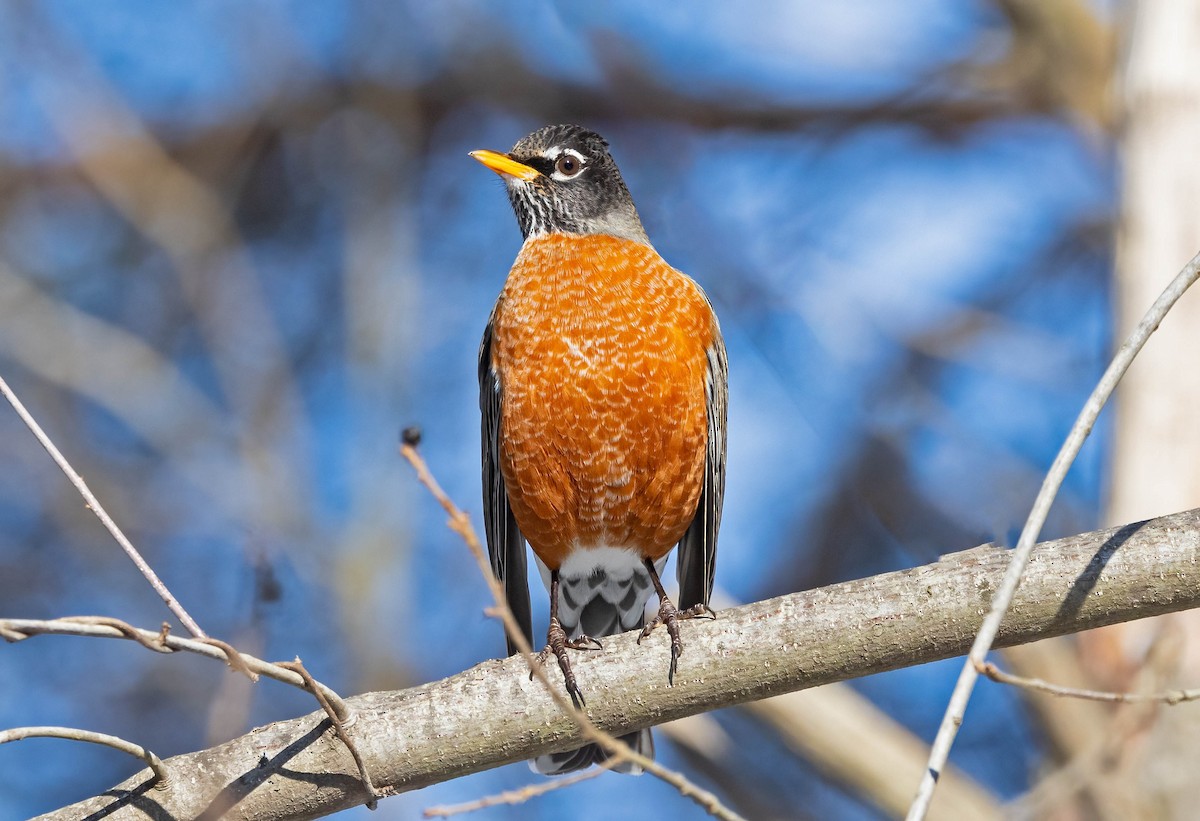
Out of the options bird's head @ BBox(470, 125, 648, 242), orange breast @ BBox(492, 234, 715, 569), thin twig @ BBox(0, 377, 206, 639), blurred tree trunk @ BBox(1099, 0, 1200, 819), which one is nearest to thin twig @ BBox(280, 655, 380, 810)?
thin twig @ BBox(0, 377, 206, 639)

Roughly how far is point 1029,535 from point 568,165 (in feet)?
14.7

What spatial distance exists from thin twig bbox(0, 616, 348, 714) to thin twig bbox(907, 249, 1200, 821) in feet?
5.71

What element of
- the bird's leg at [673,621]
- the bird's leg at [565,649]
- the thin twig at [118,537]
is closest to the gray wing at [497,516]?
the bird's leg at [565,649]

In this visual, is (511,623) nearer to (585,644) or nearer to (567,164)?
(585,644)

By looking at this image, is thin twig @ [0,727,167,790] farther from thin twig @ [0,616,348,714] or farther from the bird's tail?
the bird's tail

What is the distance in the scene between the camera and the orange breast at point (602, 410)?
5.67 metres

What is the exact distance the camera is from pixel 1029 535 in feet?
10.1

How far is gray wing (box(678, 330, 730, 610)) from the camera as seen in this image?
6004 mm

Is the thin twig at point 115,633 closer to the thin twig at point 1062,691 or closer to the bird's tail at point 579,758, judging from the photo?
the thin twig at point 1062,691

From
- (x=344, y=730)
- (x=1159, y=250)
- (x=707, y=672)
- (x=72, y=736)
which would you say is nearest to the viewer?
(x=72, y=736)

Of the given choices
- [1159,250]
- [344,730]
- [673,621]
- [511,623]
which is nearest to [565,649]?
→ [673,621]

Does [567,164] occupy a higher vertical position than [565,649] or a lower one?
higher

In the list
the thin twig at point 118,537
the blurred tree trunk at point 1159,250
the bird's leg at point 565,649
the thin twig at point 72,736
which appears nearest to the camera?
the thin twig at point 72,736

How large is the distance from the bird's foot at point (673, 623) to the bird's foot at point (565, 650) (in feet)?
0.76
